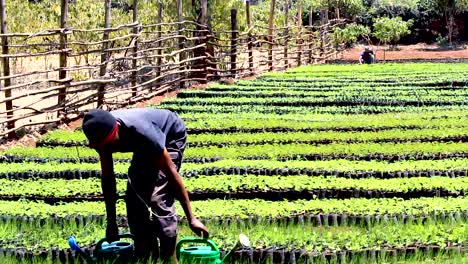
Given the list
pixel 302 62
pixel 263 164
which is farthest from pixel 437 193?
pixel 302 62

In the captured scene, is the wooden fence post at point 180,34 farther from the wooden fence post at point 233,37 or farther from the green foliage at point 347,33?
the green foliage at point 347,33

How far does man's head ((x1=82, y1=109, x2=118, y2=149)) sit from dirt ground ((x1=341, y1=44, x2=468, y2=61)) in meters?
31.2

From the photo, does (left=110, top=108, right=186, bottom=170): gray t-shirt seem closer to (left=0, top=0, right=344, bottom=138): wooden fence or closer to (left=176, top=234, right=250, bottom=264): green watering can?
(left=176, top=234, right=250, bottom=264): green watering can

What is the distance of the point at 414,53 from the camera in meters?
38.0

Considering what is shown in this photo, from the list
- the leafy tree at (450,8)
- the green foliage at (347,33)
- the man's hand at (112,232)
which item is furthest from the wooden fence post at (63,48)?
the leafy tree at (450,8)

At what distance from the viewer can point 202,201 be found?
7.54 metres

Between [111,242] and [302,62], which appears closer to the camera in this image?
[111,242]

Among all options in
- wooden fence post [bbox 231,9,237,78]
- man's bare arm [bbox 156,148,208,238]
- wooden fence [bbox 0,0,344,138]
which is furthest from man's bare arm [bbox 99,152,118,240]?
wooden fence post [bbox 231,9,237,78]

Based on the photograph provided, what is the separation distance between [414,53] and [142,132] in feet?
115

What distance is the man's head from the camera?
4.48 metres

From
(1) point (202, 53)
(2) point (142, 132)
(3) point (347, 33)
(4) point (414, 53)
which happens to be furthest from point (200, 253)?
(4) point (414, 53)

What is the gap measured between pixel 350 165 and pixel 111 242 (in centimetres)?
461

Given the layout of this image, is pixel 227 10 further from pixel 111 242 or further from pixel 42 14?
pixel 111 242

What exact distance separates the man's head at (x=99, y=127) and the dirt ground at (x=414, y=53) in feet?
102
